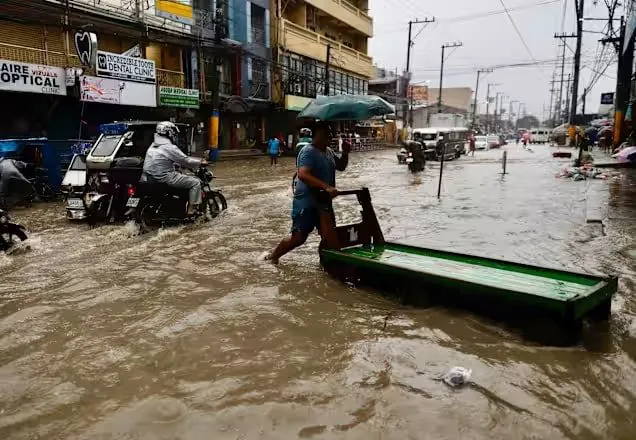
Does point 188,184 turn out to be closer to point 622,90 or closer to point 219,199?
point 219,199

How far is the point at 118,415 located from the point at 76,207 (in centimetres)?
740

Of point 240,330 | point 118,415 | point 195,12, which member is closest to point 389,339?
point 240,330

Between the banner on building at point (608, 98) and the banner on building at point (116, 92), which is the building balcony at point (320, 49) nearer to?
the banner on building at point (116, 92)

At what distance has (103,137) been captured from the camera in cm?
1052

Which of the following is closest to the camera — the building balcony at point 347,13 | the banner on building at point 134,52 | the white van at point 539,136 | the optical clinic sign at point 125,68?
the optical clinic sign at point 125,68

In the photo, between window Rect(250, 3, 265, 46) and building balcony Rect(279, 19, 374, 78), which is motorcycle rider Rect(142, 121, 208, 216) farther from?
building balcony Rect(279, 19, 374, 78)

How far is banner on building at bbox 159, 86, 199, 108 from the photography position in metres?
21.9

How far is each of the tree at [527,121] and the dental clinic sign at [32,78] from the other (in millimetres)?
152724

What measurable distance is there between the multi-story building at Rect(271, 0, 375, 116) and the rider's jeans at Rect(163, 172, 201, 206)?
72.2ft

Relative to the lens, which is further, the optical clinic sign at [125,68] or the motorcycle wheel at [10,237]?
the optical clinic sign at [125,68]

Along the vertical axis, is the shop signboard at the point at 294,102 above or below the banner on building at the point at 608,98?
below

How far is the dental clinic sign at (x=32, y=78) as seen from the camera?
51.4 ft

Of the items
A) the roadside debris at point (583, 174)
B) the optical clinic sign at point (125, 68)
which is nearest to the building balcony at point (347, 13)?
the optical clinic sign at point (125, 68)

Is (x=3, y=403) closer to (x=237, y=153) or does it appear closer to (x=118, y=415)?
(x=118, y=415)
